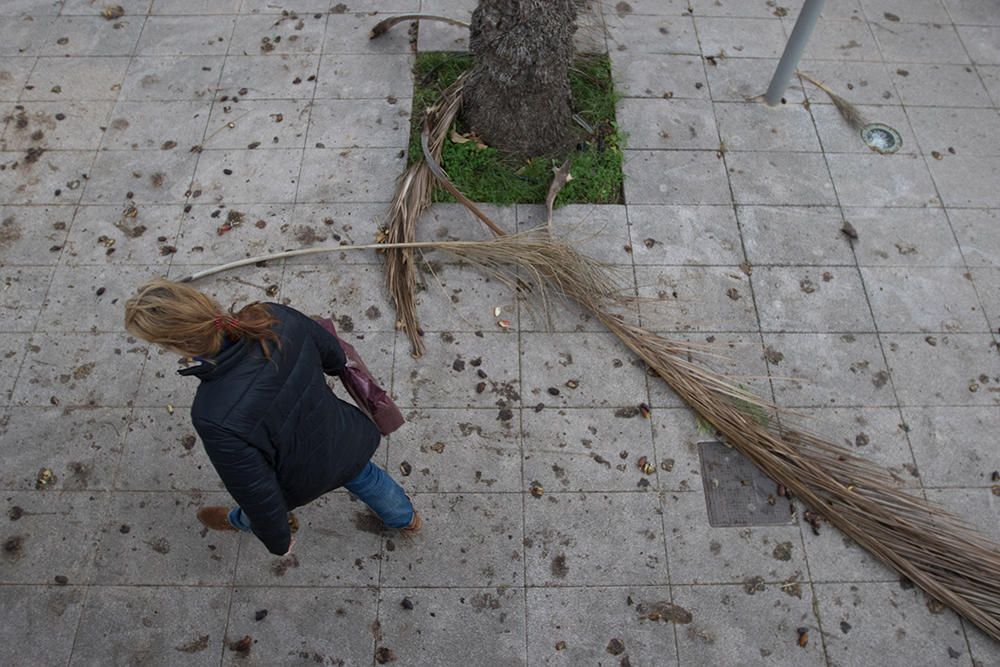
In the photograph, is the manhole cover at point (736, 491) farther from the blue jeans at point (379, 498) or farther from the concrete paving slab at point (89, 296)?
the concrete paving slab at point (89, 296)

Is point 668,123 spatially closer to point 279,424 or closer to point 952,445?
point 952,445

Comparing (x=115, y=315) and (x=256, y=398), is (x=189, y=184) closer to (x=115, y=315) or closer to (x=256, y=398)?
(x=115, y=315)

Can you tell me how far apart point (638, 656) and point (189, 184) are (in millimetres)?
3789

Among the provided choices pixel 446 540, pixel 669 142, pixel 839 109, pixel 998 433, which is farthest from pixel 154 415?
pixel 839 109

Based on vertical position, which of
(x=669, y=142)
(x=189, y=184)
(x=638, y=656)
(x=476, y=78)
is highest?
(x=476, y=78)

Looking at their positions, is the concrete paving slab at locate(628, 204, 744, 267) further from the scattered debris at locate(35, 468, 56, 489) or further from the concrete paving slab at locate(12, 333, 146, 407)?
the scattered debris at locate(35, 468, 56, 489)

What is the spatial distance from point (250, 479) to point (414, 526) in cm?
121

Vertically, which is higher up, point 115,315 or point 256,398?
Answer: point 256,398

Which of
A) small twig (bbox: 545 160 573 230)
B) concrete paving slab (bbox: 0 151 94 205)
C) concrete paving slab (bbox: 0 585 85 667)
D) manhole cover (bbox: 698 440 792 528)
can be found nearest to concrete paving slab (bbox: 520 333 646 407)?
manhole cover (bbox: 698 440 792 528)

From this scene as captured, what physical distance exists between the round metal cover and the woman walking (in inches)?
159

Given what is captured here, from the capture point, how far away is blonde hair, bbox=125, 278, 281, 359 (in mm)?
1926

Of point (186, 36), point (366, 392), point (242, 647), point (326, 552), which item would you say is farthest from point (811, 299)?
point (186, 36)

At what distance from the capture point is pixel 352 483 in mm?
2867

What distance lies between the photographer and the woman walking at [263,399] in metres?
1.96
